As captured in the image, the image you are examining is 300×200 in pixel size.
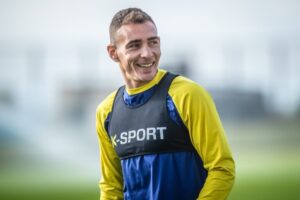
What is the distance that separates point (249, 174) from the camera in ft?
41.2

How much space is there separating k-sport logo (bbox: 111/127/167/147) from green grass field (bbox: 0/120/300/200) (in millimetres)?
7915

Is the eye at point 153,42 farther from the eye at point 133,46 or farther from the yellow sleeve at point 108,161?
the yellow sleeve at point 108,161

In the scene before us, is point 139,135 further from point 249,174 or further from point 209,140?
point 249,174

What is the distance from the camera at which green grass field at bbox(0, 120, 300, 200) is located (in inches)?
471

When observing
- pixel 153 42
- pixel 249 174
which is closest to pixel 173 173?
pixel 153 42

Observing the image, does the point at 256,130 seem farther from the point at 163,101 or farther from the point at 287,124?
the point at 163,101

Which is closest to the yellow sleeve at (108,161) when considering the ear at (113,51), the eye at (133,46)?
the ear at (113,51)

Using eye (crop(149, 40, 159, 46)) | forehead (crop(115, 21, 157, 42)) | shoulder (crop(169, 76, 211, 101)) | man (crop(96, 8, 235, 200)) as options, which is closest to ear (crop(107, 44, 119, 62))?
man (crop(96, 8, 235, 200))

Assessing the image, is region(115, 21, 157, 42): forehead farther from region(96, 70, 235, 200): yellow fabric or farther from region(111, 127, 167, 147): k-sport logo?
region(111, 127, 167, 147): k-sport logo

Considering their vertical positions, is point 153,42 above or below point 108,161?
above

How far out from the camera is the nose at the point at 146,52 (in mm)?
3205

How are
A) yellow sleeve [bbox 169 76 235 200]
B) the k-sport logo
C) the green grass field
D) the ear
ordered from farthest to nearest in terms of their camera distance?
the green grass field, the ear, the k-sport logo, yellow sleeve [bbox 169 76 235 200]

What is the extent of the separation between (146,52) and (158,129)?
343 mm

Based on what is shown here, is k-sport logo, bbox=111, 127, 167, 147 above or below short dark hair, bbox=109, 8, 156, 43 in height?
below
